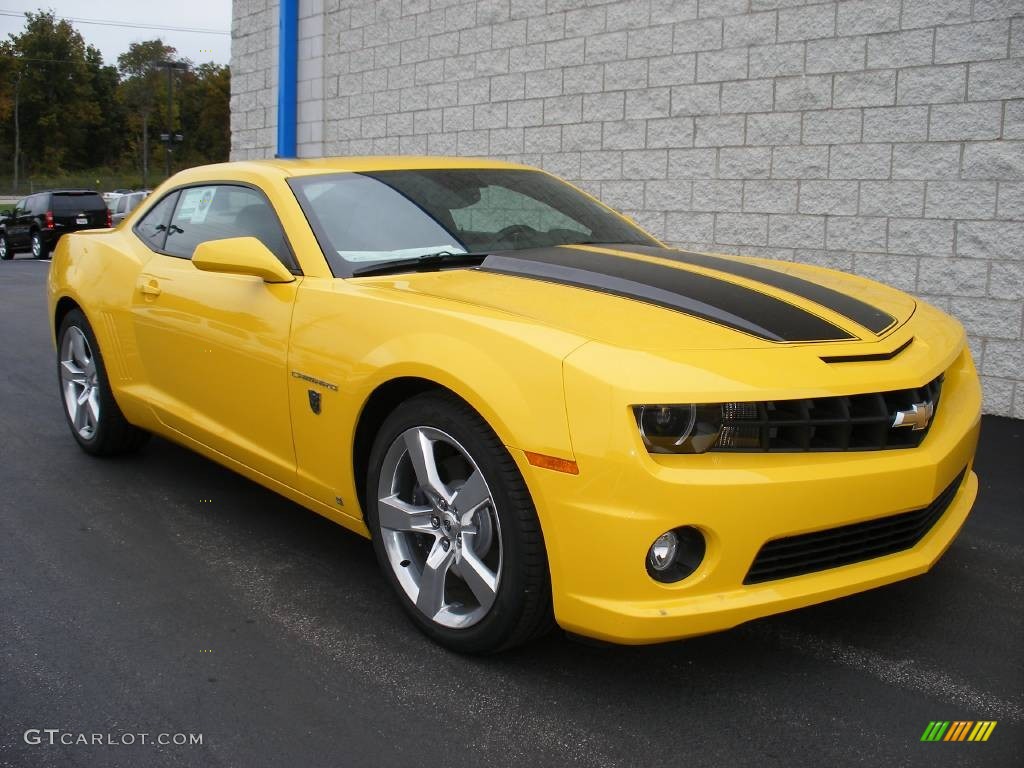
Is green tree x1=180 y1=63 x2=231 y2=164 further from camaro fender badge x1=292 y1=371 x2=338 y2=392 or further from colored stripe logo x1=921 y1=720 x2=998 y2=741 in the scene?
colored stripe logo x1=921 y1=720 x2=998 y2=741

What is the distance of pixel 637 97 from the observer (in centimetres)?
819

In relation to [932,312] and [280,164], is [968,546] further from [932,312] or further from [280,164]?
[280,164]

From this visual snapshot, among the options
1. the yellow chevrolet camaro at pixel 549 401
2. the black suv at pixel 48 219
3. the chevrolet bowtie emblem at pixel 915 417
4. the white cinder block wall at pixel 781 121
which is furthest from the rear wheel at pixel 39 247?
the chevrolet bowtie emblem at pixel 915 417

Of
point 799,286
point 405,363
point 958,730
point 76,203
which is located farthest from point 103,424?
point 76,203

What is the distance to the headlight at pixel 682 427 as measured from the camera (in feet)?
8.41

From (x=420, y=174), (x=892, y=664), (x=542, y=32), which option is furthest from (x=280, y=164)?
(x=542, y=32)

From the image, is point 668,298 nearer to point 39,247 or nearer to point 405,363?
point 405,363

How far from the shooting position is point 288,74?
1209 cm

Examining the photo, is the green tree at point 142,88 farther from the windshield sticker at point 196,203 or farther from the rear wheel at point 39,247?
the windshield sticker at point 196,203

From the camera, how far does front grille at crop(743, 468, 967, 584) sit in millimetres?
2611

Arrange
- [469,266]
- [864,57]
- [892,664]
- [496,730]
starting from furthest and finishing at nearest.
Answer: [864,57] → [469,266] → [892,664] → [496,730]

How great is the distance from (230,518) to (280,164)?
1499 mm

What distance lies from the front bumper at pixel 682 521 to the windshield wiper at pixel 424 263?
1206 millimetres

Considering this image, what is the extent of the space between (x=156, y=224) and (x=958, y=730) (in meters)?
3.95
